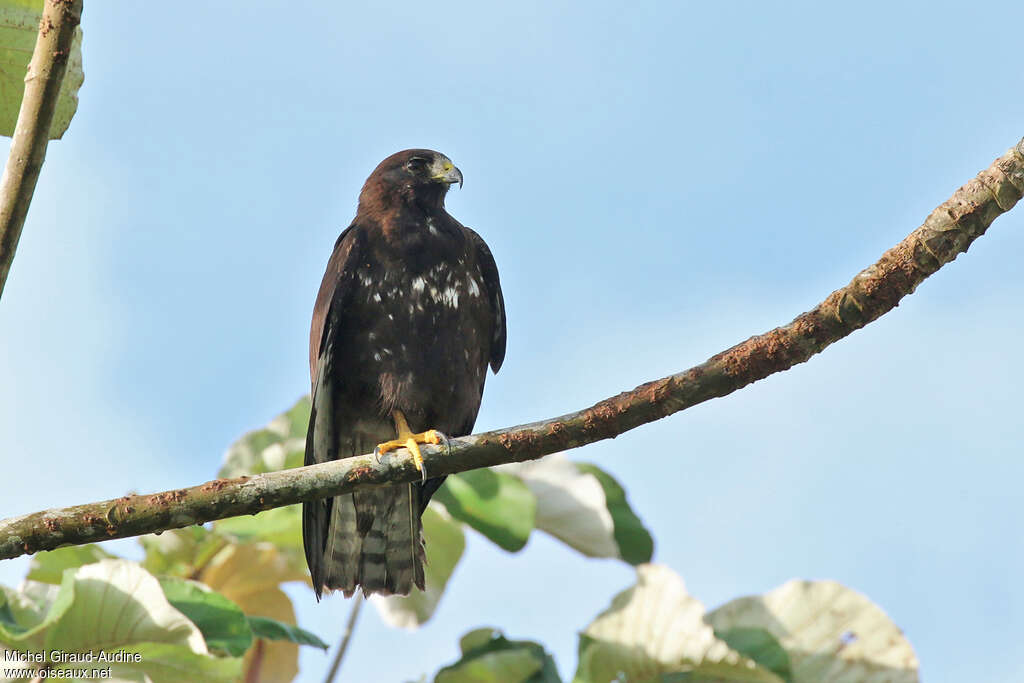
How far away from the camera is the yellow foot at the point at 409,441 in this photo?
3789 mm

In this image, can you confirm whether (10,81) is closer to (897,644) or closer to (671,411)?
(671,411)

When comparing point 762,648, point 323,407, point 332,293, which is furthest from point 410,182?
point 762,648

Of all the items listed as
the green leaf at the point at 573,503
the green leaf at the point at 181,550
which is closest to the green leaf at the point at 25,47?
the green leaf at the point at 181,550

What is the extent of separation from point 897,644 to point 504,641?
1805mm

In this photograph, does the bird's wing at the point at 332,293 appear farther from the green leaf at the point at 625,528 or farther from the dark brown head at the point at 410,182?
the green leaf at the point at 625,528

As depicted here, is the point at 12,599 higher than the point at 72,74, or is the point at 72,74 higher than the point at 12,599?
the point at 72,74

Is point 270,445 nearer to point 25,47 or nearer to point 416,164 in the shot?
point 416,164

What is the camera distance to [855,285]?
117 inches

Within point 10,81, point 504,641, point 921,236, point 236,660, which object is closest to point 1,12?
point 10,81

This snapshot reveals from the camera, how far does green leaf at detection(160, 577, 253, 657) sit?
4234mm

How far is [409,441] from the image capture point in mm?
3955

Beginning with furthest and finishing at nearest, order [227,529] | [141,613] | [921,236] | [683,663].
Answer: [227,529]
[683,663]
[141,613]
[921,236]

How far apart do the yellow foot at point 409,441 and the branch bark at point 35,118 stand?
1.59 metres

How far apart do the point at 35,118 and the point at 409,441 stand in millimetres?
1835
